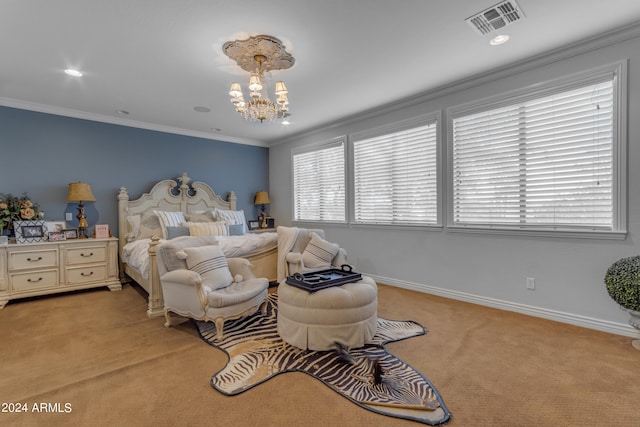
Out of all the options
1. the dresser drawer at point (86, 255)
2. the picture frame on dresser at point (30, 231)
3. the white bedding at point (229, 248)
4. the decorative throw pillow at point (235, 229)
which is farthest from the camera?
the decorative throw pillow at point (235, 229)

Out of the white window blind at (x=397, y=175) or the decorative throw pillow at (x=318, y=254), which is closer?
the decorative throw pillow at (x=318, y=254)

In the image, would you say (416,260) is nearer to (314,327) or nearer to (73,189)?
(314,327)

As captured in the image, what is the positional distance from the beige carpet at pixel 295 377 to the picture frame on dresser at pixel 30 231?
4.19ft

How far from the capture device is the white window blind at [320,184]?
5273 millimetres

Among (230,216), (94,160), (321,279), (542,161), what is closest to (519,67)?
(542,161)

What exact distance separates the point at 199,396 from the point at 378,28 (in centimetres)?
304

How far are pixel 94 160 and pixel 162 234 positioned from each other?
1.55m

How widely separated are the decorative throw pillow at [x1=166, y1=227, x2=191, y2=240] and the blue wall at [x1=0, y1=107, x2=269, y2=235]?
3.75 ft

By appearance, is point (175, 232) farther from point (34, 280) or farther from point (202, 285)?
point (202, 285)

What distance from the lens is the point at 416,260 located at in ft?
13.6

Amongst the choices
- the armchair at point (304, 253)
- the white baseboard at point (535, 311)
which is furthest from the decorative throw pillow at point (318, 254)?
the white baseboard at point (535, 311)

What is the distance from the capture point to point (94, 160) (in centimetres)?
465

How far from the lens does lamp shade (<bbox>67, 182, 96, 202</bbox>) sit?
13.9 feet

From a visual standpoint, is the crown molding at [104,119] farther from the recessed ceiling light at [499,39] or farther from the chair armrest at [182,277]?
the recessed ceiling light at [499,39]
